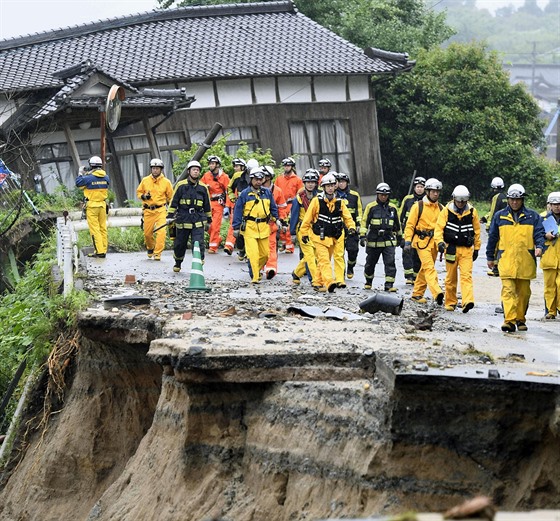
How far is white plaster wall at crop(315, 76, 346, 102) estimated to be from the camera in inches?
1412

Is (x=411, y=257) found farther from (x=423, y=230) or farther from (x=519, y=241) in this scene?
(x=519, y=241)

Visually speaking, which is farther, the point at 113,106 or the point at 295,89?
the point at 295,89

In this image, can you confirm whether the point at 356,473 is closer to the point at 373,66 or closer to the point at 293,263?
the point at 293,263

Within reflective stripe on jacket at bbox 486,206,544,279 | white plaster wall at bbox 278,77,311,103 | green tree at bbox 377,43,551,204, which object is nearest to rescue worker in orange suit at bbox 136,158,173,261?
reflective stripe on jacket at bbox 486,206,544,279

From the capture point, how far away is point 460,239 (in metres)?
16.2

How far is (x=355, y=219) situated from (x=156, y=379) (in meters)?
8.01

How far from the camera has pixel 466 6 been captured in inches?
6147

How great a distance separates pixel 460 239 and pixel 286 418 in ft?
22.8

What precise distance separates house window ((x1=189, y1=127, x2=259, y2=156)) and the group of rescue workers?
10394 mm

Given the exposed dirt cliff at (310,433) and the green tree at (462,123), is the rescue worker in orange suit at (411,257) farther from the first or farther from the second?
the green tree at (462,123)

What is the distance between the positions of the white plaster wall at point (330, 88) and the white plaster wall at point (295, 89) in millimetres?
325

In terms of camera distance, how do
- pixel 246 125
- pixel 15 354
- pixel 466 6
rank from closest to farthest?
pixel 15 354 → pixel 246 125 → pixel 466 6

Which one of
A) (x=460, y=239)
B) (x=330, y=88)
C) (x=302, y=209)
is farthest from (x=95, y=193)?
(x=330, y=88)

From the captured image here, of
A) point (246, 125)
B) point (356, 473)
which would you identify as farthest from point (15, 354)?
point (246, 125)
